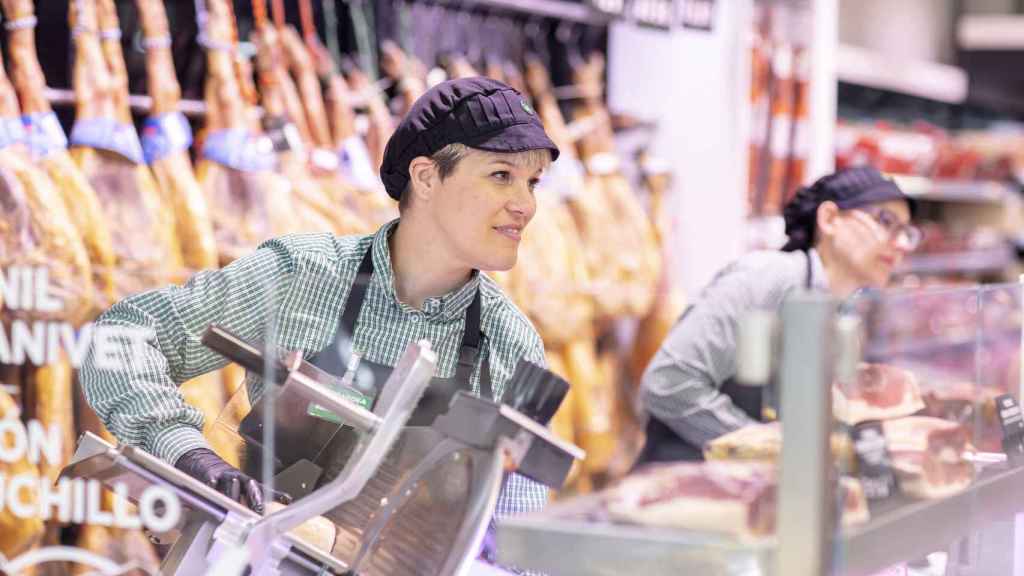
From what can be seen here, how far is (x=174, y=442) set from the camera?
5.89 ft

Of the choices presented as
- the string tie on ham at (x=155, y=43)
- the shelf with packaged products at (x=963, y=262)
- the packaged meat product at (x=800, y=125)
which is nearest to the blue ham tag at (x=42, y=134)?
the string tie on ham at (x=155, y=43)

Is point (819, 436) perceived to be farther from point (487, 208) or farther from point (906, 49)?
point (906, 49)

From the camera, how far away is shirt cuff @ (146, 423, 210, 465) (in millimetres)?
1775

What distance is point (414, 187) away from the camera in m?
2.19

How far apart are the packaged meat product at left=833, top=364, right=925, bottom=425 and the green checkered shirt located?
0.55m

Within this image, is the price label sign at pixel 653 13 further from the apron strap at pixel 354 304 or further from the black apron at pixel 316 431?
the black apron at pixel 316 431

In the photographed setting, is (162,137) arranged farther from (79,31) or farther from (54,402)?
(54,402)

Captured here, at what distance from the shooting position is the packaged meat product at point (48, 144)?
312cm

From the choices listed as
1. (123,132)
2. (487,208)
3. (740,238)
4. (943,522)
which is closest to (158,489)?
(487,208)

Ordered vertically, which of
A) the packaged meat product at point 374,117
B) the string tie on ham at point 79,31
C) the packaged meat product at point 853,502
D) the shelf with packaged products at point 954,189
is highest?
the string tie on ham at point 79,31

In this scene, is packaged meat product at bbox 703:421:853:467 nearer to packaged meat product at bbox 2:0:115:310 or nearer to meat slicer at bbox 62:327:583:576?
meat slicer at bbox 62:327:583:576

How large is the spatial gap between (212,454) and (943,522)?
987 mm

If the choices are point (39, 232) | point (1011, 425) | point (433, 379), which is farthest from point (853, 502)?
point (39, 232)

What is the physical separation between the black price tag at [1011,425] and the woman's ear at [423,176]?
39.0 inches
